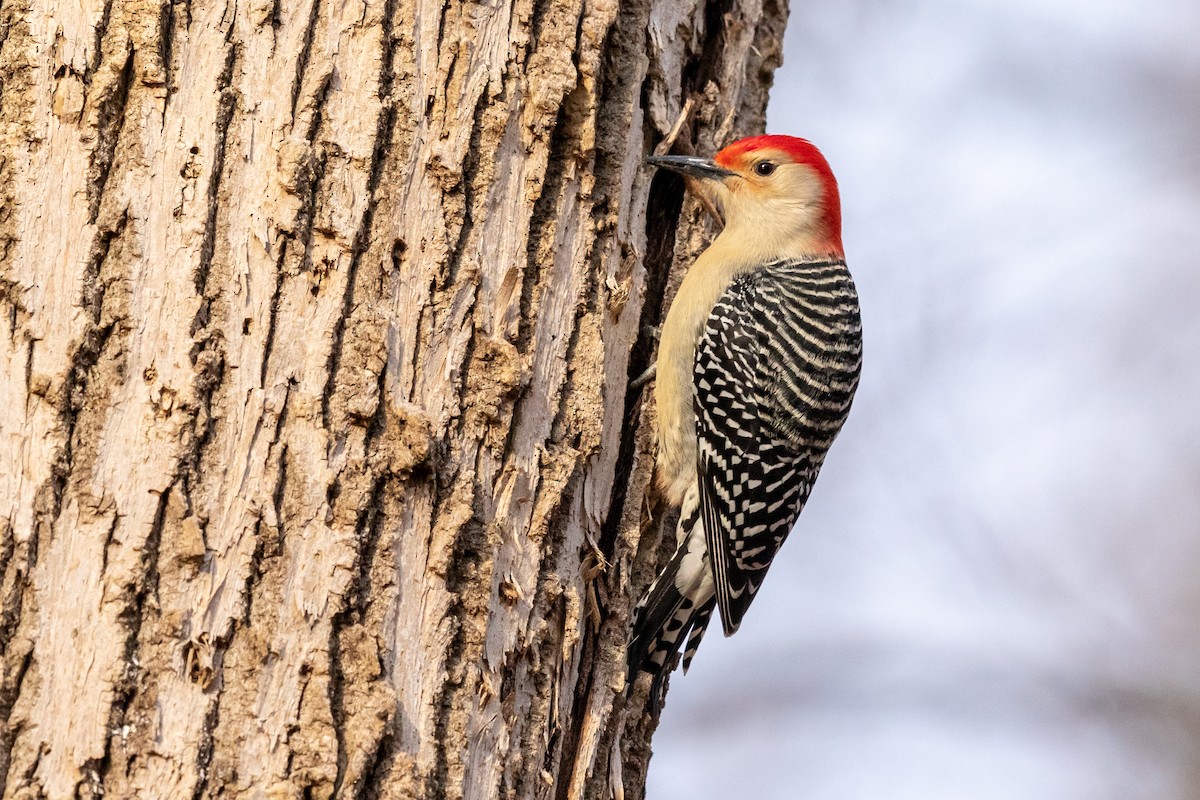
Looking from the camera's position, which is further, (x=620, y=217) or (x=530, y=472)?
(x=620, y=217)

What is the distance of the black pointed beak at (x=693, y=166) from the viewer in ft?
11.5

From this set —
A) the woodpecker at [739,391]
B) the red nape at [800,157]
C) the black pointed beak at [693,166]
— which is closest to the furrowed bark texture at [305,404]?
the black pointed beak at [693,166]

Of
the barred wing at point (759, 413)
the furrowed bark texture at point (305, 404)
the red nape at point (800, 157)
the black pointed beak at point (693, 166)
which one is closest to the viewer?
the furrowed bark texture at point (305, 404)

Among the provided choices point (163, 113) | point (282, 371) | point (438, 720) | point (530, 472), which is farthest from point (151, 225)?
point (438, 720)

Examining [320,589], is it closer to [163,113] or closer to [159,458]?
[159,458]

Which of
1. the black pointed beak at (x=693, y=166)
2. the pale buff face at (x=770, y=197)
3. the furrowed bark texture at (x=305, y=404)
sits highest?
the pale buff face at (x=770, y=197)

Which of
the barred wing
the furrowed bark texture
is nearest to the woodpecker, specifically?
the barred wing

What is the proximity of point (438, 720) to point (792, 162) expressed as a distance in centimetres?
261

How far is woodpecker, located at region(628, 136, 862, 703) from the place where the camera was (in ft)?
12.1

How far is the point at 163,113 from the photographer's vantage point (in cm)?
260

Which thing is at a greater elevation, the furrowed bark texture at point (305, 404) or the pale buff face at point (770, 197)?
the pale buff face at point (770, 197)

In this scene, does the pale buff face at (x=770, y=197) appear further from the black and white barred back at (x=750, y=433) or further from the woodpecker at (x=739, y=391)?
the black and white barred back at (x=750, y=433)

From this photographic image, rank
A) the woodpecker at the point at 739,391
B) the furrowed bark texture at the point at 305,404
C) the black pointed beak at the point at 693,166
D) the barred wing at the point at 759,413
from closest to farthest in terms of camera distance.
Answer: the furrowed bark texture at the point at 305,404 < the black pointed beak at the point at 693,166 < the woodpecker at the point at 739,391 < the barred wing at the point at 759,413

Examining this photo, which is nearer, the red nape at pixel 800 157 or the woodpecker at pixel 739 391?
the woodpecker at pixel 739 391
